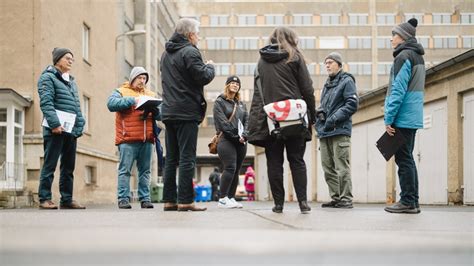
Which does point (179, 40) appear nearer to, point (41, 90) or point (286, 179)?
point (41, 90)

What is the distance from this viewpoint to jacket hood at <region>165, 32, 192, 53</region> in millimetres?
8977

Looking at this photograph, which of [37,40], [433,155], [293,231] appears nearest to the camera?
[293,231]

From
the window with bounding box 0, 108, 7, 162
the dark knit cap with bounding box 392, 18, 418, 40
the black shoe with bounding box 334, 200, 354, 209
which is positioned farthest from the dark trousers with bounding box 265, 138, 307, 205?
the window with bounding box 0, 108, 7, 162

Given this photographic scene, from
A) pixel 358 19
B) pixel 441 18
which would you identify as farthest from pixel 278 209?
pixel 441 18

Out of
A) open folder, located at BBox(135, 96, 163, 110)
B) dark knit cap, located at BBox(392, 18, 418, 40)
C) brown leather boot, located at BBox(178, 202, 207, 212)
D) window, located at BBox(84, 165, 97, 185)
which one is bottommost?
window, located at BBox(84, 165, 97, 185)

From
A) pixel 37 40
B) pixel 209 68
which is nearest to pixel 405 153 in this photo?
A: pixel 209 68

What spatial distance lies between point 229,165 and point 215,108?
890 millimetres

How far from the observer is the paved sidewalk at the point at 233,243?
4.39 m

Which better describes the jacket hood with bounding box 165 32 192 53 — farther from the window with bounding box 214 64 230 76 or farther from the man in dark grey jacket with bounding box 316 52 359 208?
the window with bounding box 214 64 230 76

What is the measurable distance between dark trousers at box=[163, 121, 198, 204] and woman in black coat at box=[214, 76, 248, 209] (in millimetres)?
1905

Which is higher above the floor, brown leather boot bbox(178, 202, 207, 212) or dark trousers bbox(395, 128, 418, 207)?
dark trousers bbox(395, 128, 418, 207)

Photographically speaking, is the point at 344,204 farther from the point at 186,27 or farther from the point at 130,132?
the point at 186,27

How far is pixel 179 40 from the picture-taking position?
9.00 m

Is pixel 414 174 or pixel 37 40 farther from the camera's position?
pixel 37 40
